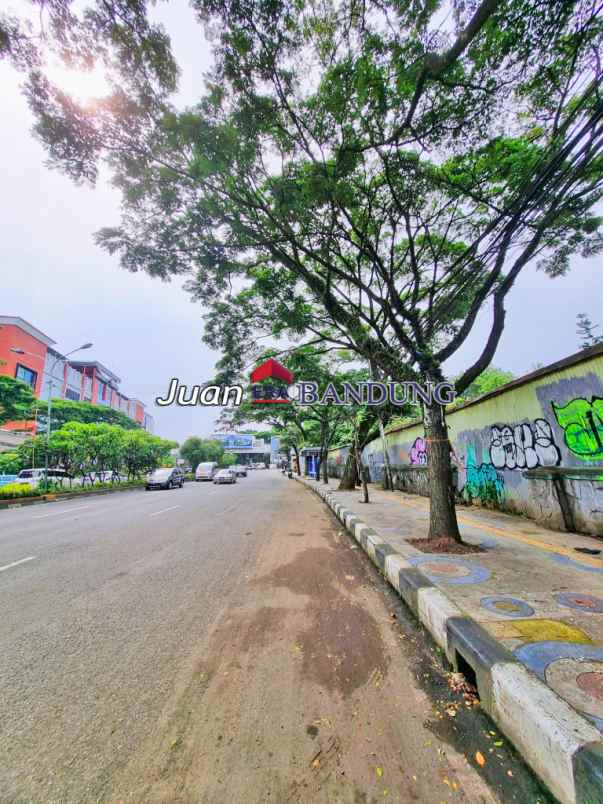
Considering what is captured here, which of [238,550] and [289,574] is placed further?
[238,550]

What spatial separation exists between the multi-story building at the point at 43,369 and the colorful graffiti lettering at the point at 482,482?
64.6ft

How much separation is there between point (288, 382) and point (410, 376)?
350 inches

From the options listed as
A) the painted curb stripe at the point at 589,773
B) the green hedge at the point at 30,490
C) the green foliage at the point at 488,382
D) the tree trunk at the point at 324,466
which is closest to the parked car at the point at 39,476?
the green hedge at the point at 30,490

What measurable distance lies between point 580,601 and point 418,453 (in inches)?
358

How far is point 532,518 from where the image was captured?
580 cm

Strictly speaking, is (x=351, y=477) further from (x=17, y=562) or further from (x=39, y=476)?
(x=39, y=476)

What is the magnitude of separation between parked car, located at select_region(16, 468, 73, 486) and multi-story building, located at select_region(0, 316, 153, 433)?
4.22 meters

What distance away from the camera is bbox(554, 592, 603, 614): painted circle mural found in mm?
2457

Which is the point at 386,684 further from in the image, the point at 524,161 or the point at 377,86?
the point at 524,161

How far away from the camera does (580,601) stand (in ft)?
8.51

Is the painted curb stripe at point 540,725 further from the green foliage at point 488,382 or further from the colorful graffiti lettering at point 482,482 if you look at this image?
the green foliage at point 488,382

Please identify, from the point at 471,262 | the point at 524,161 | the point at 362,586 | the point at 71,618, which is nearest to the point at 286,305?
the point at 471,262

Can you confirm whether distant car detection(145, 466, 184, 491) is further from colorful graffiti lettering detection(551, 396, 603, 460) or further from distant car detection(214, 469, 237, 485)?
colorful graffiti lettering detection(551, 396, 603, 460)

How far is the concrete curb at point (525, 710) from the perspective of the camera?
3.78 ft
